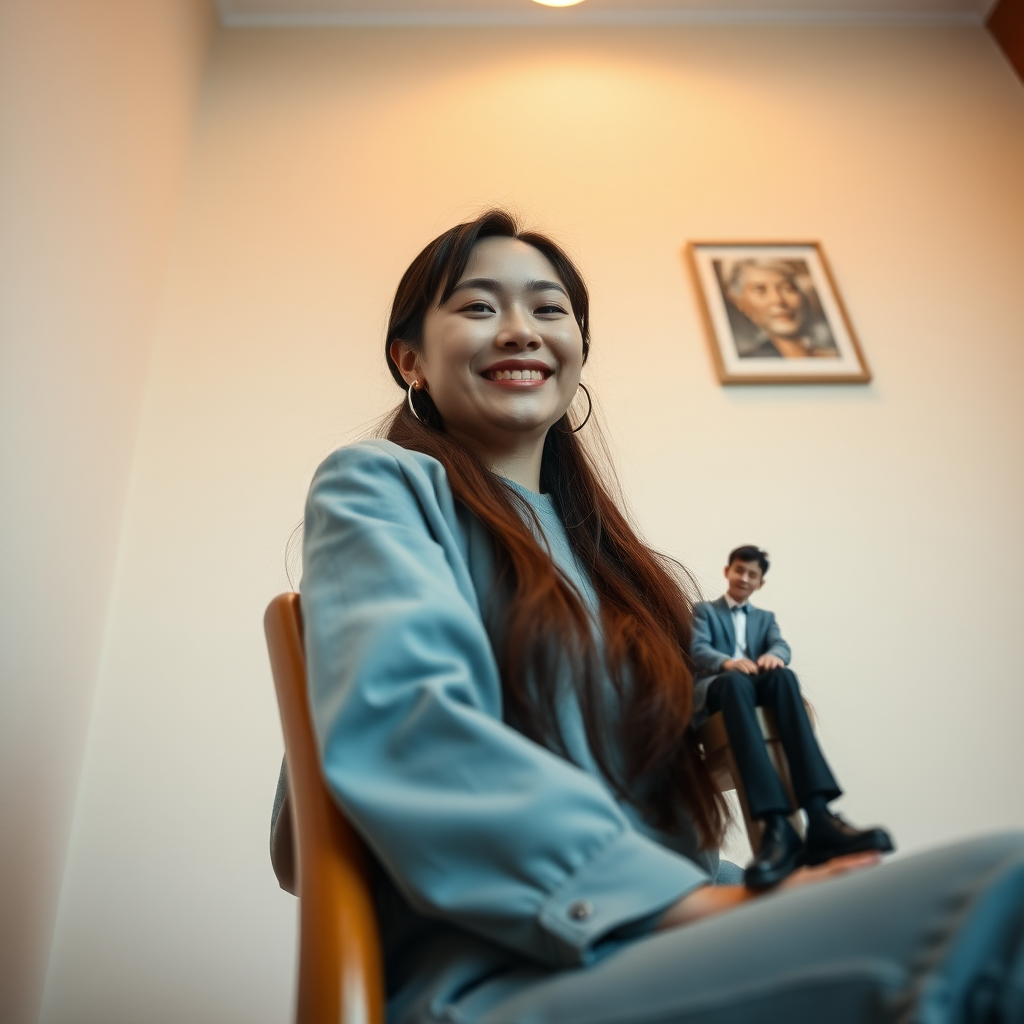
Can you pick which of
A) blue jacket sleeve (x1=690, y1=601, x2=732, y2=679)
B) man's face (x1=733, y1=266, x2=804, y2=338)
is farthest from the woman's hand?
man's face (x1=733, y1=266, x2=804, y2=338)

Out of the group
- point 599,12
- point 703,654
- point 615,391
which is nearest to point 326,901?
point 703,654

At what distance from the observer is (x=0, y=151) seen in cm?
148

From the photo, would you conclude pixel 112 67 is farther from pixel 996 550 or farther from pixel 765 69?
pixel 996 550

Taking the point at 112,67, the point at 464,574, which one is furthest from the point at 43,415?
the point at 464,574

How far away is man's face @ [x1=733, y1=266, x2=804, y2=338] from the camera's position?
254 cm

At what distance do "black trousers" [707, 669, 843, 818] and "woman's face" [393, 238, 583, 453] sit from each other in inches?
16.9

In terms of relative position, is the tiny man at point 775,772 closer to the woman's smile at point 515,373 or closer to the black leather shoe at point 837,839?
the black leather shoe at point 837,839

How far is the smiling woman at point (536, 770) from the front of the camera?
472mm

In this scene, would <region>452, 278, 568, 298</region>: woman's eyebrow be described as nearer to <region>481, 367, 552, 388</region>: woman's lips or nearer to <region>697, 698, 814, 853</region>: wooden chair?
<region>481, 367, 552, 388</region>: woman's lips

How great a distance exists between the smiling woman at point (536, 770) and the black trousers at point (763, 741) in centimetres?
5

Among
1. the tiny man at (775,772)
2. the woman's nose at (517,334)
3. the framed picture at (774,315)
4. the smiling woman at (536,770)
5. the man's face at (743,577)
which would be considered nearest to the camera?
the smiling woman at (536,770)

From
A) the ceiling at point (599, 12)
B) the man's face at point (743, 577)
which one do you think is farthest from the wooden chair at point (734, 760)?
the ceiling at point (599, 12)

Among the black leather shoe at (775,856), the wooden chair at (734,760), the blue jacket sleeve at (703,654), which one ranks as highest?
the blue jacket sleeve at (703,654)

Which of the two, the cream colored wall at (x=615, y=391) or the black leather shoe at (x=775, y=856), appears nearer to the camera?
the black leather shoe at (x=775, y=856)
